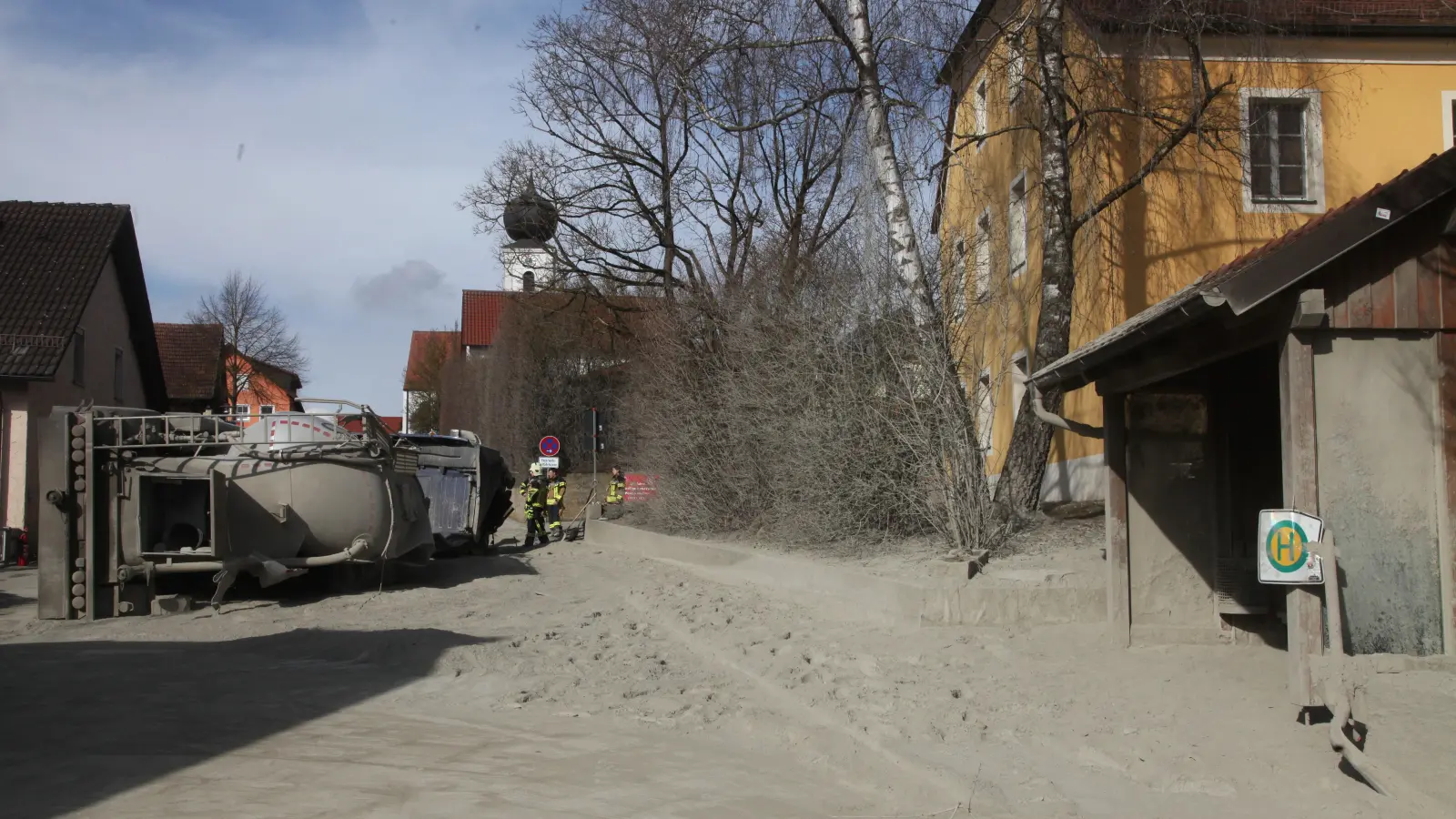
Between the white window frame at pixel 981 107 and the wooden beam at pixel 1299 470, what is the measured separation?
9.58m

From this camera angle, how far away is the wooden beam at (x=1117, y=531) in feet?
30.3

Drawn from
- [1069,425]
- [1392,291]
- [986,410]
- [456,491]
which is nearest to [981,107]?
[986,410]

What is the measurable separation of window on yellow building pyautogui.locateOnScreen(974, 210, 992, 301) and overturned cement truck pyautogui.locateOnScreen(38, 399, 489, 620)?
310 inches

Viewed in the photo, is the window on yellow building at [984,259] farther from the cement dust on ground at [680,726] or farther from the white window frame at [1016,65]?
the cement dust on ground at [680,726]

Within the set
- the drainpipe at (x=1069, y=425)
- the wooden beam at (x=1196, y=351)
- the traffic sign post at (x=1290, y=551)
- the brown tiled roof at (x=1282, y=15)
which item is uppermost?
the brown tiled roof at (x=1282, y=15)

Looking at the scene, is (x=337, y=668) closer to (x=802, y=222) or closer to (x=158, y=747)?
(x=158, y=747)

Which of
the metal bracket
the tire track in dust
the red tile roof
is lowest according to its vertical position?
the tire track in dust

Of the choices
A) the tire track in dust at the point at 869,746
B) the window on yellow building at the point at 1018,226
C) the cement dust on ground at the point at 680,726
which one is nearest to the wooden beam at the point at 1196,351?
the cement dust on ground at the point at 680,726

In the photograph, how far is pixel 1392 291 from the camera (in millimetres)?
7000

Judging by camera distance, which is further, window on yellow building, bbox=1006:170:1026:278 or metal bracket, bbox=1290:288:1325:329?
window on yellow building, bbox=1006:170:1026:278

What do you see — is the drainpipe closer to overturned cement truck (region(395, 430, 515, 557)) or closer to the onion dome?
overturned cement truck (region(395, 430, 515, 557))

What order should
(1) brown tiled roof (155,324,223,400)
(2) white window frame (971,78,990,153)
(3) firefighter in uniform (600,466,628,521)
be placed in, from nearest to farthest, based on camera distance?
(2) white window frame (971,78,990,153), (3) firefighter in uniform (600,466,628,521), (1) brown tiled roof (155,324,223,400)

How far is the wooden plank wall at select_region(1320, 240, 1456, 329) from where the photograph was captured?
6.97 metres

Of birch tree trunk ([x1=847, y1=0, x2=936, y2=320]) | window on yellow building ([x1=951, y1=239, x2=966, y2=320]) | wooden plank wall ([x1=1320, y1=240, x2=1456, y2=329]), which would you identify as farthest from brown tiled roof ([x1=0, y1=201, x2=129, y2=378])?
wooden plank wall ([x1=1320, y1=240, x2=1456, y2=329])
